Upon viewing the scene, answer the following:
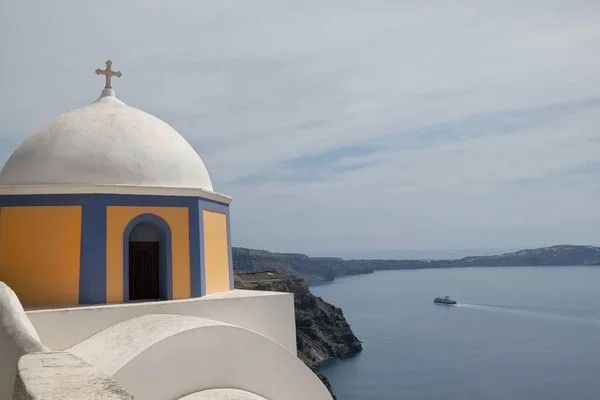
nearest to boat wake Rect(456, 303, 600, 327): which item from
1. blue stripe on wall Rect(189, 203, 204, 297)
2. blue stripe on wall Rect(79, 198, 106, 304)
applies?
blue stripe on wall Rect(189, 203, 204, 297)

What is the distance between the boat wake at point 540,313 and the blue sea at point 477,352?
11cm

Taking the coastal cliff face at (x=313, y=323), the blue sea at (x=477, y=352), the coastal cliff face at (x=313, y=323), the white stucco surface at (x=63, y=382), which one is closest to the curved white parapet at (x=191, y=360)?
the white stucco surface at (x=63, y=382)

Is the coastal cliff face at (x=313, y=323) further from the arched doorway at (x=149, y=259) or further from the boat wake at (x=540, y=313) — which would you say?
the arched doorway at (x=149, y=259)

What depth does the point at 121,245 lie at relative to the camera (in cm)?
692

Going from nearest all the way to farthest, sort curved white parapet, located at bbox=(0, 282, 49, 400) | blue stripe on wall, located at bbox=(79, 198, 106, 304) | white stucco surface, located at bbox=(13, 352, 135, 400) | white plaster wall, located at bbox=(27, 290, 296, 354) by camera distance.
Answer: white stucco surface, located at bbox=(13, 352, 135, 400) → curved white parapet, located at bbox=(0, 282, 49, 400) → white plaster wall, located at bbox=(27, 290, 296, 354) → blue stripe on wall, located at bbox=(79, 198, 106, 304)

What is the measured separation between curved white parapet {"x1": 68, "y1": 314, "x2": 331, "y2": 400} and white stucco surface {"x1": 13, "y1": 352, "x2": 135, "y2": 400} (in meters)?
1.67

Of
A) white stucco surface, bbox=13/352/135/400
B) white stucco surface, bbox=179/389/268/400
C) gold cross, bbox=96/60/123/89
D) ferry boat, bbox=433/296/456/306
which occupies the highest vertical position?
gold cross, bbox=96/60/123/89

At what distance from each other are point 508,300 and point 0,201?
80.5 m

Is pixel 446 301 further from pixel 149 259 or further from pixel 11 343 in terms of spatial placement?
pixel 11 343

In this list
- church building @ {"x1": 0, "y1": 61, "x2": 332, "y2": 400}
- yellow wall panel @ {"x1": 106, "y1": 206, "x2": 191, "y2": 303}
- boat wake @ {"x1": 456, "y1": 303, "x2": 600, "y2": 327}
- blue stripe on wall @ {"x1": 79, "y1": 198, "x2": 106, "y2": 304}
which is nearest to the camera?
church building @ {"x1": 0, "y1": 61, "x2": 332, "y2": 400}

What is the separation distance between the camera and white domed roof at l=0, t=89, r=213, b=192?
23.2 feet

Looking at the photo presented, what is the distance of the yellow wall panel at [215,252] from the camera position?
7.66 metres

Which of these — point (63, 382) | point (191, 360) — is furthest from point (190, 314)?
point (63, 382)

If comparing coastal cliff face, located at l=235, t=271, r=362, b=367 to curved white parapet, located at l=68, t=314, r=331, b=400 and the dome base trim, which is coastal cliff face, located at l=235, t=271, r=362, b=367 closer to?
the dome base trim
